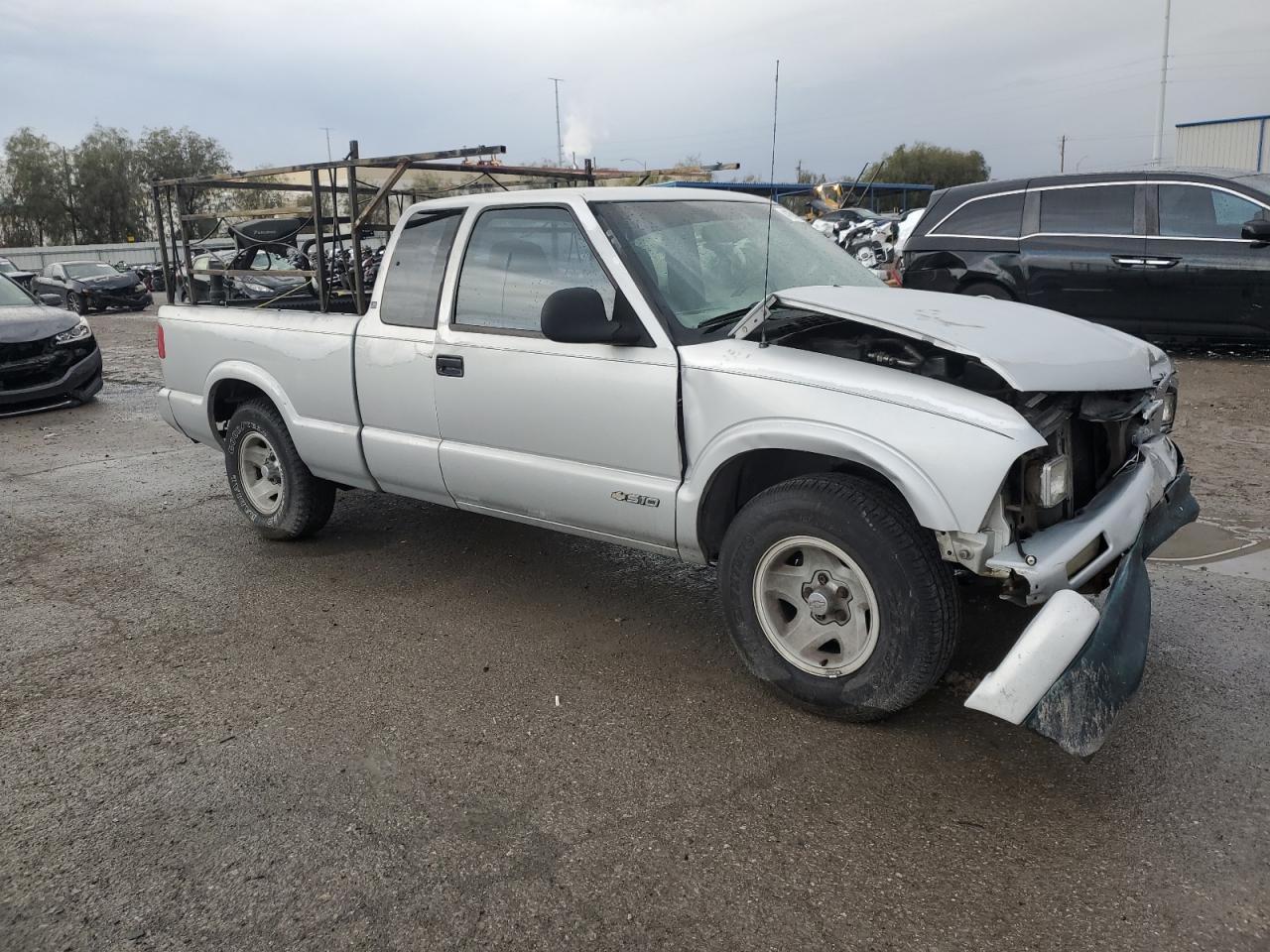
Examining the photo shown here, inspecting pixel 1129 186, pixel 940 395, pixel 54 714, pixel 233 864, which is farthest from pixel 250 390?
pixel 1129 186

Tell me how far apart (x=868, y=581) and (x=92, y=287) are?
87.8 feet

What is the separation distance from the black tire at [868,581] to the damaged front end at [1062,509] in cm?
14

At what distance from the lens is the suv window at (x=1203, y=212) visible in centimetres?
878

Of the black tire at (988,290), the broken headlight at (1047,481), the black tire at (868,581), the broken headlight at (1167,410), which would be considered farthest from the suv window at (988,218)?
the black tire at (868,581)

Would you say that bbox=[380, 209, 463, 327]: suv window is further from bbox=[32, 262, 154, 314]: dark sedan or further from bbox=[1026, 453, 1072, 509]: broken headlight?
bbox=[32, 262, 154, 314]: dark sedan

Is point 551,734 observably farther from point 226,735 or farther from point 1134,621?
point 1134,621

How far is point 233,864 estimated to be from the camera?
2742 mm

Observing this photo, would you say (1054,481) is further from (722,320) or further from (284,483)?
(284,483)

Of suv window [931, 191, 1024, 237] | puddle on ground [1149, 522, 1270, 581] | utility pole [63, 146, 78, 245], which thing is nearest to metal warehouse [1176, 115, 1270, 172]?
suv window [931, 191, 1024, 237]

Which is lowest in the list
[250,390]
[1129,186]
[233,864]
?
[233,864]

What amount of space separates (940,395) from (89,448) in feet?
25.2

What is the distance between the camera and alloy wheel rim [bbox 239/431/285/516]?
5.49 m

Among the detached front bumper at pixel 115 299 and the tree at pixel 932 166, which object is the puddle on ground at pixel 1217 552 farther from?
the tree at pixel 932 166

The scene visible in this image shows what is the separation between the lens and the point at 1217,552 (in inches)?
190
